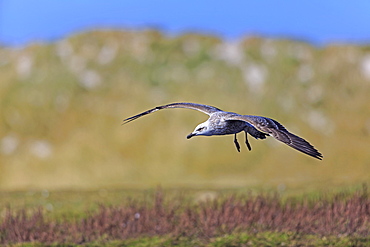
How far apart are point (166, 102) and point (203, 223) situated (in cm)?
6180

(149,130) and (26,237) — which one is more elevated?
(149,130)

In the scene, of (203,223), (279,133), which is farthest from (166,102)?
(279,133)

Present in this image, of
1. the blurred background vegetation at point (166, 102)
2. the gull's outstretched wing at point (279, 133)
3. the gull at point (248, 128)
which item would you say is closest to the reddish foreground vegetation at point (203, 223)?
the gull at point (248, 128)

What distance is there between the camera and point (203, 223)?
59.4ft

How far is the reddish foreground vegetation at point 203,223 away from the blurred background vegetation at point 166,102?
4915 centimetres

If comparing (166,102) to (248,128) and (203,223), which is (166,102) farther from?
(248,128)

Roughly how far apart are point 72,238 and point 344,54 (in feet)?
234

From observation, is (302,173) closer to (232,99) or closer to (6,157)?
(232,99)

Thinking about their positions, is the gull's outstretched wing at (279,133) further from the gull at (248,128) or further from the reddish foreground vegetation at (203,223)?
the reddish foreground vegetation at (203,223)

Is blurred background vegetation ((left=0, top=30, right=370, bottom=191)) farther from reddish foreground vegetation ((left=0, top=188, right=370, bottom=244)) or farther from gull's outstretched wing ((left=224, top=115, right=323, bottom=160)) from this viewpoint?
gull's outstretched wing ((left=224, top=115, right=323, bottom=160))

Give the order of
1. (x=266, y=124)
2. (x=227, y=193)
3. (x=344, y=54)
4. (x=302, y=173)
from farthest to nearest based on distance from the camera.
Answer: (x=344, y=54), (x=302, y=173), (x=227, y=193), (x=266, y=124)

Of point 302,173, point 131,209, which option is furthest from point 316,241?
point 302,173

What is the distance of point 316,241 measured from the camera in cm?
1600

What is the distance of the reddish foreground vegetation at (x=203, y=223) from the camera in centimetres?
1741
